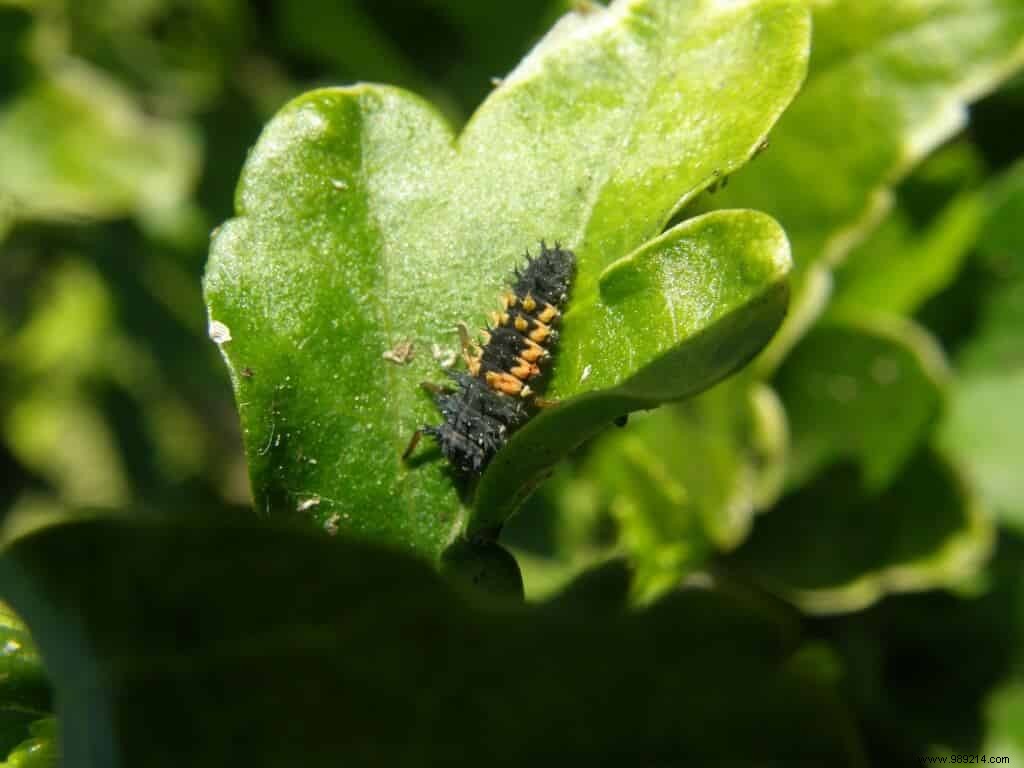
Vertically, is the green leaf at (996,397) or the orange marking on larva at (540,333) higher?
the orange marking on larva at (540,333)

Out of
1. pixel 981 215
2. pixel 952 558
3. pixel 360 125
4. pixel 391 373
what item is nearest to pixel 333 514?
pixel 391 373

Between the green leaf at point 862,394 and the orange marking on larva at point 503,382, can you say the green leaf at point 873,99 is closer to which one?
the green leaf at point 862,394

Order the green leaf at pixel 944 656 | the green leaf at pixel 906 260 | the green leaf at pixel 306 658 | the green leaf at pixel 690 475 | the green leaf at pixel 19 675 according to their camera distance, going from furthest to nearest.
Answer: the green leaf at pixel 906 260 < the green leaf at pixel 944 656 < the green leaf at pixel 690 475 < the green leaf at pixel 19 675 < the green leaf at pixel 306 658

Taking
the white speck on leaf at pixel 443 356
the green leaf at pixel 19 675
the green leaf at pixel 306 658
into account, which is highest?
the green leaf at pixel 306 658

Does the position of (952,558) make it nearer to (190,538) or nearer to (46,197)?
(190,538)

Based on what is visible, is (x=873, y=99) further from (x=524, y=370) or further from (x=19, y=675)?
(x=19, y=675)

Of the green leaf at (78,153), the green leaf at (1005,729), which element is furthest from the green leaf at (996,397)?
the green leaf at (78,153)

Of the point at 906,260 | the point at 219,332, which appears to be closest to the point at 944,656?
the point at 906,260
